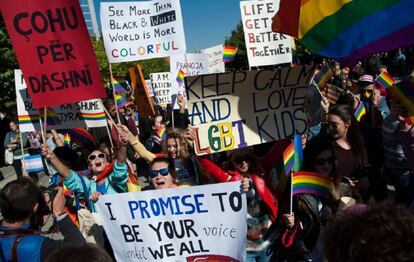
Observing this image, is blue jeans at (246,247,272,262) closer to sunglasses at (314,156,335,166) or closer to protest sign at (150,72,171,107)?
sunglasses at (314,156,335,166)

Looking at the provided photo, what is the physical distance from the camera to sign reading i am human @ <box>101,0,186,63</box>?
545 cm

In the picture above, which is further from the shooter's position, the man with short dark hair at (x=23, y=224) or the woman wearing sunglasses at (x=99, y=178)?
Result: the woman wearing sunglasses at (x=99, y=178)

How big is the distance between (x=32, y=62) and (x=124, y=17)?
93.7 inches

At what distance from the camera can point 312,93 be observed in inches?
161

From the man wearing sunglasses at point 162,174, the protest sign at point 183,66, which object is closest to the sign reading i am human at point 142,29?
the protest sign at point 183,66

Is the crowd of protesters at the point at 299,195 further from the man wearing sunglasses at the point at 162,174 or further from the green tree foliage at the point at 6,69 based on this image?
the green tree foliage at the point at 6,69

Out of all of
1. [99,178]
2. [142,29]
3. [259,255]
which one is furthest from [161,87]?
[259,255]

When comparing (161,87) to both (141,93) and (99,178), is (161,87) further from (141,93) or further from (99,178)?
(99,178)

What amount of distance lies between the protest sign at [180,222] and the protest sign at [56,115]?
90.0 inches

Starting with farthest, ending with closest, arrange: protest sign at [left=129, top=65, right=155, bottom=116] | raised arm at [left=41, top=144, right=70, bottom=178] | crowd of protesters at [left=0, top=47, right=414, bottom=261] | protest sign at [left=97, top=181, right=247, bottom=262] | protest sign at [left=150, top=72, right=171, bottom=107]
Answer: protest sign at [left=150, top=72, right=171, bottom=107], protest sign at [left=129, top=65, right=155, bottom=116], raised arm at [left=41, top=144, right=70, bottom=178], protest sign at [left=97, top=181, right=247, bottom=262], crowd of protesters at [left=0, top=47, right=414, bottom=261]

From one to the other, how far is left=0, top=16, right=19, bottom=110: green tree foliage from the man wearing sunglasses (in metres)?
11.0

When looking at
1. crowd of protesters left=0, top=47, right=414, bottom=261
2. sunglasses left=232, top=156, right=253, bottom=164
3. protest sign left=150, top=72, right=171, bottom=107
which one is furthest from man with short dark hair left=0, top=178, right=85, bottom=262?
protest sign left=150, top=72, right=171, bottom=107

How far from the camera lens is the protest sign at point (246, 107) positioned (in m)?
3.08

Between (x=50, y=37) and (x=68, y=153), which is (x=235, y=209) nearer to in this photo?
(x=50, y=37)
